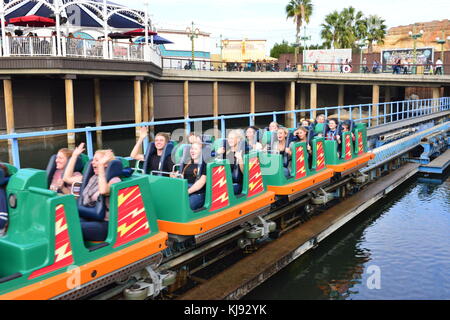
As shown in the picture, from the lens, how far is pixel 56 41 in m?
19.8

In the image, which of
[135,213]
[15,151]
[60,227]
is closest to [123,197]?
[135,213]

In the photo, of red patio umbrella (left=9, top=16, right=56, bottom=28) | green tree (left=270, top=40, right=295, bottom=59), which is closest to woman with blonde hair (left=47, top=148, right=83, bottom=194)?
red patio umbrella (left=9, top=16, right=56, bottom=28)

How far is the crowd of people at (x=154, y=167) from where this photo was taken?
440 centimetres

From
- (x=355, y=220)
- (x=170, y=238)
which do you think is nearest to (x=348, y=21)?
(x=355, y=220)

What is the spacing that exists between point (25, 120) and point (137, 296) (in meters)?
21.8

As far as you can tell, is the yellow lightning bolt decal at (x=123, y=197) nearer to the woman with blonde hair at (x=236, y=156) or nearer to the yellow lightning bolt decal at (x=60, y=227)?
the yellow lightning bolt decal at (x=60, y=227)

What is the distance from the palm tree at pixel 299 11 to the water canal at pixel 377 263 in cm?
4713

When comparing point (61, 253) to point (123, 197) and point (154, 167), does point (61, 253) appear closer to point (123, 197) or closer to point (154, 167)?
point (123, 197)

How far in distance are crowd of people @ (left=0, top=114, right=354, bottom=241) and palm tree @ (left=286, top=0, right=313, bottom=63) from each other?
4976 centimetres

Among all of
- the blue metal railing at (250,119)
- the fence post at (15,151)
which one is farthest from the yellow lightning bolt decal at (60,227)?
the fence post at (15,151)

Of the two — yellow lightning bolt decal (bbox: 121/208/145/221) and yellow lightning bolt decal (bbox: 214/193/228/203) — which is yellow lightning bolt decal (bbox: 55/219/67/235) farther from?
yellow lightning bolt decal (bbox: 214/193/228/203)

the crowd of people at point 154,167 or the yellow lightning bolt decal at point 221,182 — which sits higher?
the crowd of people at point 154,167

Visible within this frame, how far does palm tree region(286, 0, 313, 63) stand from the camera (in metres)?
54.3

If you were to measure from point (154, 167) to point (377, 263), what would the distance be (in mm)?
3821
